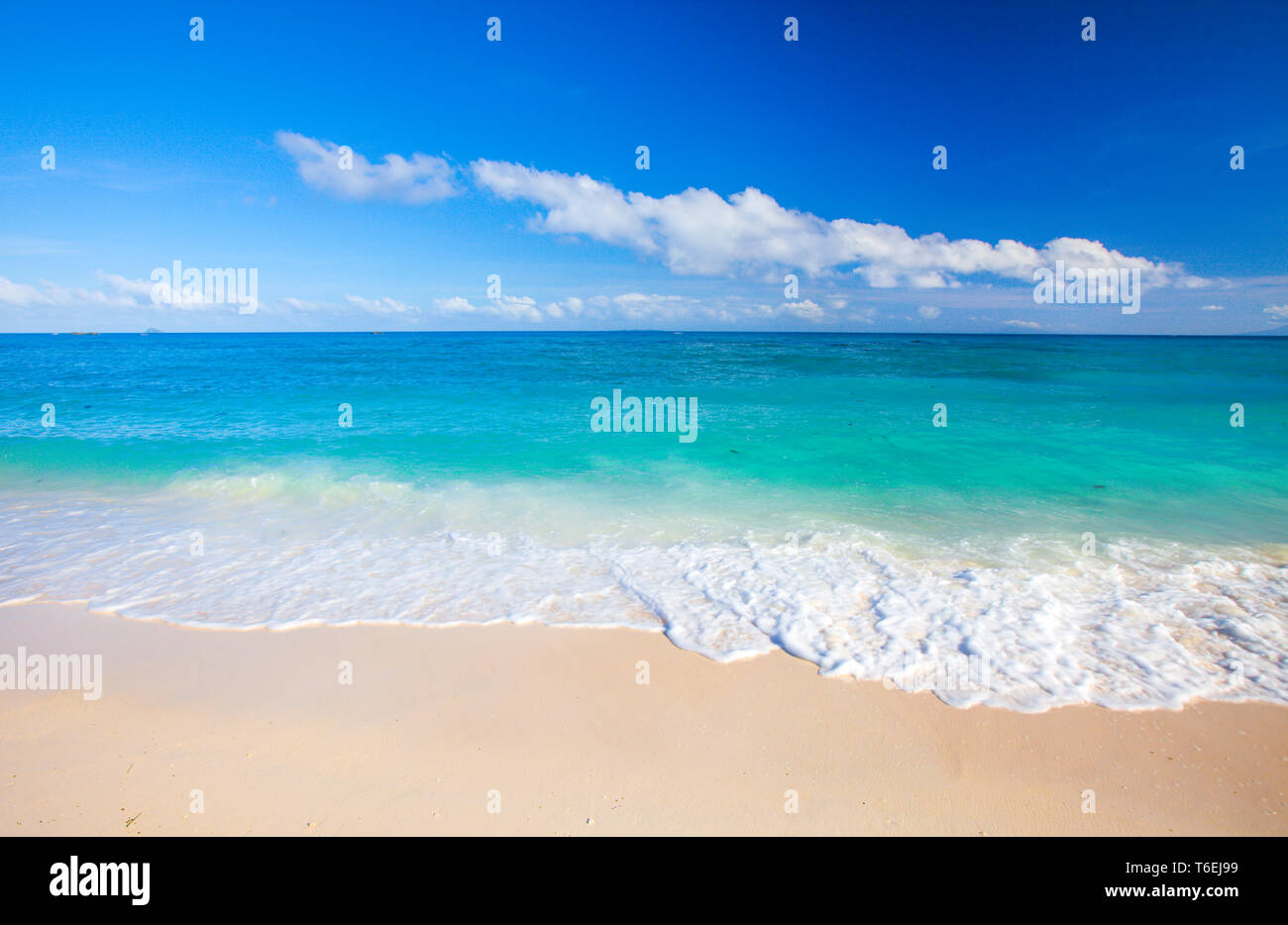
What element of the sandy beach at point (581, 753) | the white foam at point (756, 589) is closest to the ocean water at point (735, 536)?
the white foam at point (756, 589)

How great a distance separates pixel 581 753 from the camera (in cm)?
396

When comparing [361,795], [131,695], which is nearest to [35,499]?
[131,695]

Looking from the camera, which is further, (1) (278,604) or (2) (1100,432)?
(2) (1100,432)

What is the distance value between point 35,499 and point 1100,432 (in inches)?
1027

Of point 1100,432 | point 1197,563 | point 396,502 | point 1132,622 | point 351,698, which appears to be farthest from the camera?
point 1100,432

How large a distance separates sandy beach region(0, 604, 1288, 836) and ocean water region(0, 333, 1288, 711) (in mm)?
466

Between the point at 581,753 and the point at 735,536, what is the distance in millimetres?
4604

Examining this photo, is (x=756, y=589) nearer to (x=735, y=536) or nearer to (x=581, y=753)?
(x=735, y=536)

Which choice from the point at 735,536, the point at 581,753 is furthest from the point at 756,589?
the point at 581,753

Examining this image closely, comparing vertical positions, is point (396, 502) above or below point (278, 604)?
above

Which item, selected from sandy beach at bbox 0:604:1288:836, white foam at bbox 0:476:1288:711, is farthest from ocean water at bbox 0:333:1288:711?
sandy beach at bbox 0:604:1288:836

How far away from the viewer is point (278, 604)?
6.05 metres

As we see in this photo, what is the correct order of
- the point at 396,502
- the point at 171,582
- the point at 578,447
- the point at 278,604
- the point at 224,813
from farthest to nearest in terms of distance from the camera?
1. the point at 578,447
2. the point at 396,502
3. the point at 171,582
4. the point at 278,604
5. the point at 224,813

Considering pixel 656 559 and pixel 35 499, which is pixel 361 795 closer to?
pixel 656 559
